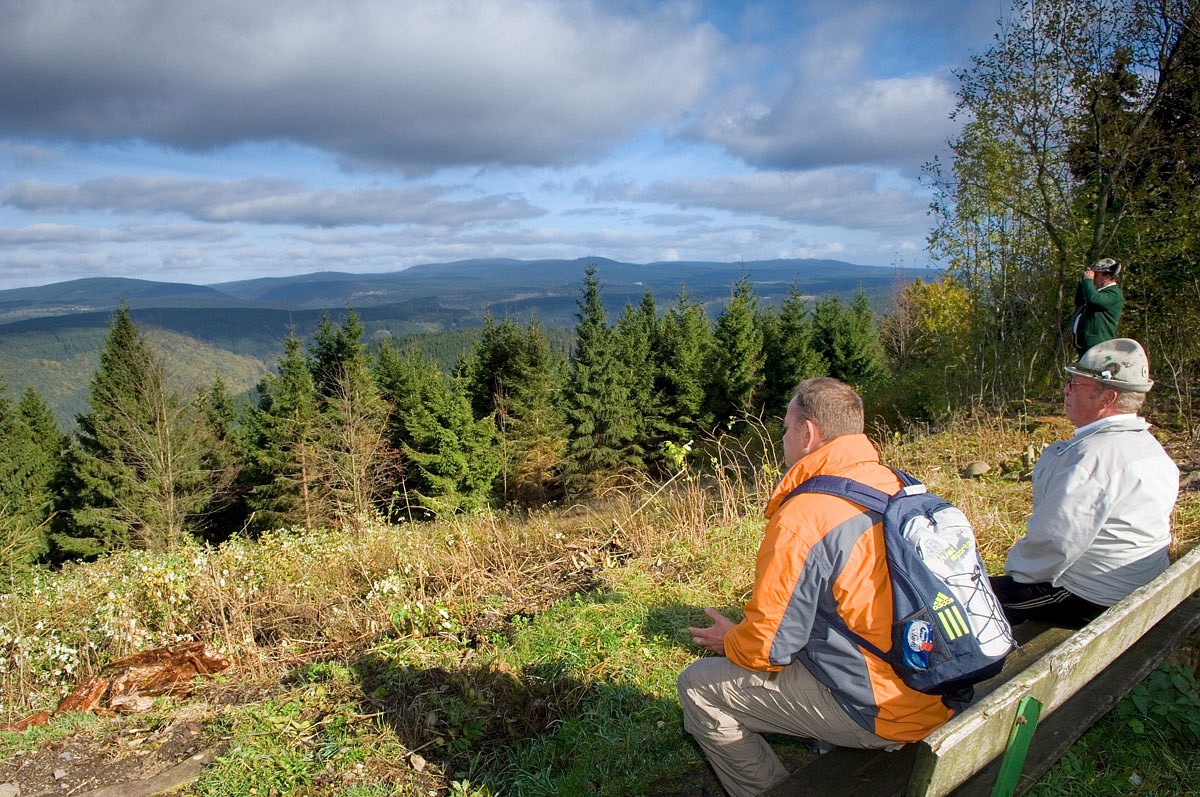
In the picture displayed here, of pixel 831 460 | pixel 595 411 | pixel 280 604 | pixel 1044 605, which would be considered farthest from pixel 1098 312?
pixel 595 411

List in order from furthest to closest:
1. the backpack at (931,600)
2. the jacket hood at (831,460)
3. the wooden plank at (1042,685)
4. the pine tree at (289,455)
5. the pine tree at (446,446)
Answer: the pine tree at (446,446) < the pine tree at (289,455) < the jacket hood at (831,460) < the backpack at (931,600) < the wooden plank at (1042,685)

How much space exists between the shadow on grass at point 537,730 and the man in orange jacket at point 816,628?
66cm

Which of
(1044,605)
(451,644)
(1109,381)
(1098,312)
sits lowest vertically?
(451,644)

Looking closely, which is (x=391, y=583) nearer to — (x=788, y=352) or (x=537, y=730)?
(x=537, y=730)

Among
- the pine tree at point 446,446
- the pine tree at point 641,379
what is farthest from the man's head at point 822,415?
the pine tree at point 641,379

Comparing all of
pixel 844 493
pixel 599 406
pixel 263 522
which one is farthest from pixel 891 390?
pixel 263 522

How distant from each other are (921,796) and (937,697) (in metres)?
0.66

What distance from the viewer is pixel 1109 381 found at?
304 centimetres

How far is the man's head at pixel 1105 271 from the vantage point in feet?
22.4

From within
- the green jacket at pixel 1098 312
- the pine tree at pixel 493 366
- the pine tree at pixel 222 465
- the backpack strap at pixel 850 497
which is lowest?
the pine tree at pixel 222 465

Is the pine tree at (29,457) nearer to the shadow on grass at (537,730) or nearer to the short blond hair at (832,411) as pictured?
the shadow on grass at (537,730)

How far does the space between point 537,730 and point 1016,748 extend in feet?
7.55

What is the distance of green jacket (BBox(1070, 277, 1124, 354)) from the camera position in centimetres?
691

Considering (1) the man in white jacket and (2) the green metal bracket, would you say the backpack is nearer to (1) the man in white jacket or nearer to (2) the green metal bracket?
(2) the green metal bracket
